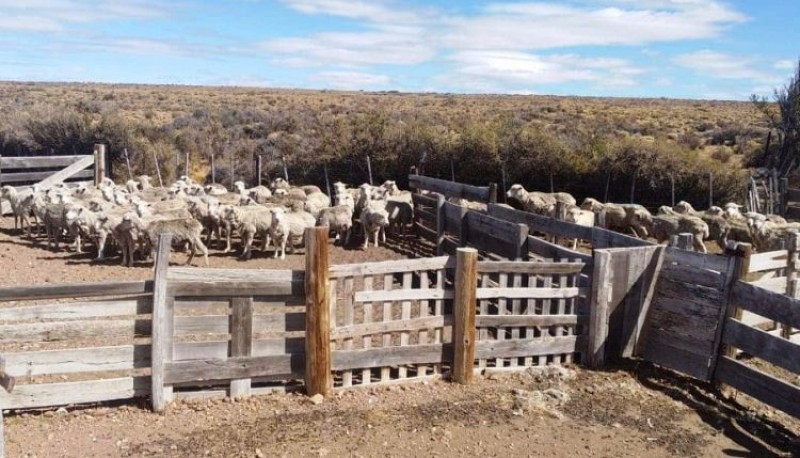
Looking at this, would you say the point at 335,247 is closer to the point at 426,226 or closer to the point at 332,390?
the point at 426,226

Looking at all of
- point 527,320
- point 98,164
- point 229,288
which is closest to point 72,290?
point 229,288

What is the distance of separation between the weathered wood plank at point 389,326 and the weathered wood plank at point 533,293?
0.60 meters

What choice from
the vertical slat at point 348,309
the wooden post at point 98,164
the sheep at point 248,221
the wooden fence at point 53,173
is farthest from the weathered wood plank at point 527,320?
the wooden post at point 98,164

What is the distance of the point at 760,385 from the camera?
7535mm

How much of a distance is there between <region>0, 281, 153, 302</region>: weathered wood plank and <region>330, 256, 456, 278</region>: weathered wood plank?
200 centimetres

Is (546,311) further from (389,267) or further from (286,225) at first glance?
(286,225)

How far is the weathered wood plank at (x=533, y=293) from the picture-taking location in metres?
8.30

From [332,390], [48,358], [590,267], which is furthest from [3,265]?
[590,267]

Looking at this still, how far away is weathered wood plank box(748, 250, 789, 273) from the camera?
923cm

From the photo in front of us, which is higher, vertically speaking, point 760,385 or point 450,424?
point 760,385

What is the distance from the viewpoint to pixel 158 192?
20062mm

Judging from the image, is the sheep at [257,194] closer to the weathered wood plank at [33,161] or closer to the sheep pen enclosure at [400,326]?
the weathered wood plank at [33,161]

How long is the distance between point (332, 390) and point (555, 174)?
2091 cm

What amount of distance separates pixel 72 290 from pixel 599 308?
600cm
